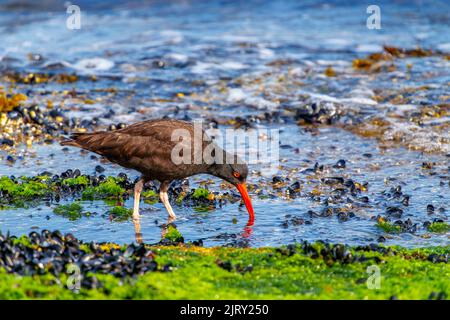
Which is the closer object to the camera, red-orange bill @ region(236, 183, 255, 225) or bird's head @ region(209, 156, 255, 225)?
red-orange bill @ region(236, 183, 255, 225)

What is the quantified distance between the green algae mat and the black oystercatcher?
182 centimetres

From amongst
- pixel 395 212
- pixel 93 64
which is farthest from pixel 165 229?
pixel 93 64

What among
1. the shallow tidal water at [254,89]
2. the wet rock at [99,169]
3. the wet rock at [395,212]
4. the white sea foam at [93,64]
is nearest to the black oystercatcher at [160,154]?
the shallow tidal water at [254,89]

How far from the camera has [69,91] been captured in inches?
624

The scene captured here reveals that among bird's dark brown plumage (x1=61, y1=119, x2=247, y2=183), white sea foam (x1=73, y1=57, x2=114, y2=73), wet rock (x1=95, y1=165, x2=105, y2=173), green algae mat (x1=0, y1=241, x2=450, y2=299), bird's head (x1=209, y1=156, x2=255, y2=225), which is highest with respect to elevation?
white sea foam (x1=73, y1=57, x2=114, y2=73)

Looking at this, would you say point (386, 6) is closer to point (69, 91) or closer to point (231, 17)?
point (231, 17)

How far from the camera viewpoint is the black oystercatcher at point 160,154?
9523 millimetres

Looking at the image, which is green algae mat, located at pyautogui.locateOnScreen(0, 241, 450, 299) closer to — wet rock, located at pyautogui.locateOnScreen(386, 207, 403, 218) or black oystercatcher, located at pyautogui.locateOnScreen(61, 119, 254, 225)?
wet rock, located at pyautogui.locateOnScreen(386, 207, 403, 218)

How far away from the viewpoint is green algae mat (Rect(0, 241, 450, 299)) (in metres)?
6.23

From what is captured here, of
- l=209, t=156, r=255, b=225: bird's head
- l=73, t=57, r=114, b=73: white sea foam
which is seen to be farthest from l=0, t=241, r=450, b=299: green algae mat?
l=73, t=57, r=114, b=73: white sea foam

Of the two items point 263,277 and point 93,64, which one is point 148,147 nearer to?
point 263,277

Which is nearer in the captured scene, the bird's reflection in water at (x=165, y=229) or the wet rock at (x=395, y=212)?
the bird's reflection in water at (x=165, y=229)

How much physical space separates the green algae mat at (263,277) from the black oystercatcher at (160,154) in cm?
182

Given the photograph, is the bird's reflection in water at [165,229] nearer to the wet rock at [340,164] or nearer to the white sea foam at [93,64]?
the wet rock at [340,164]
